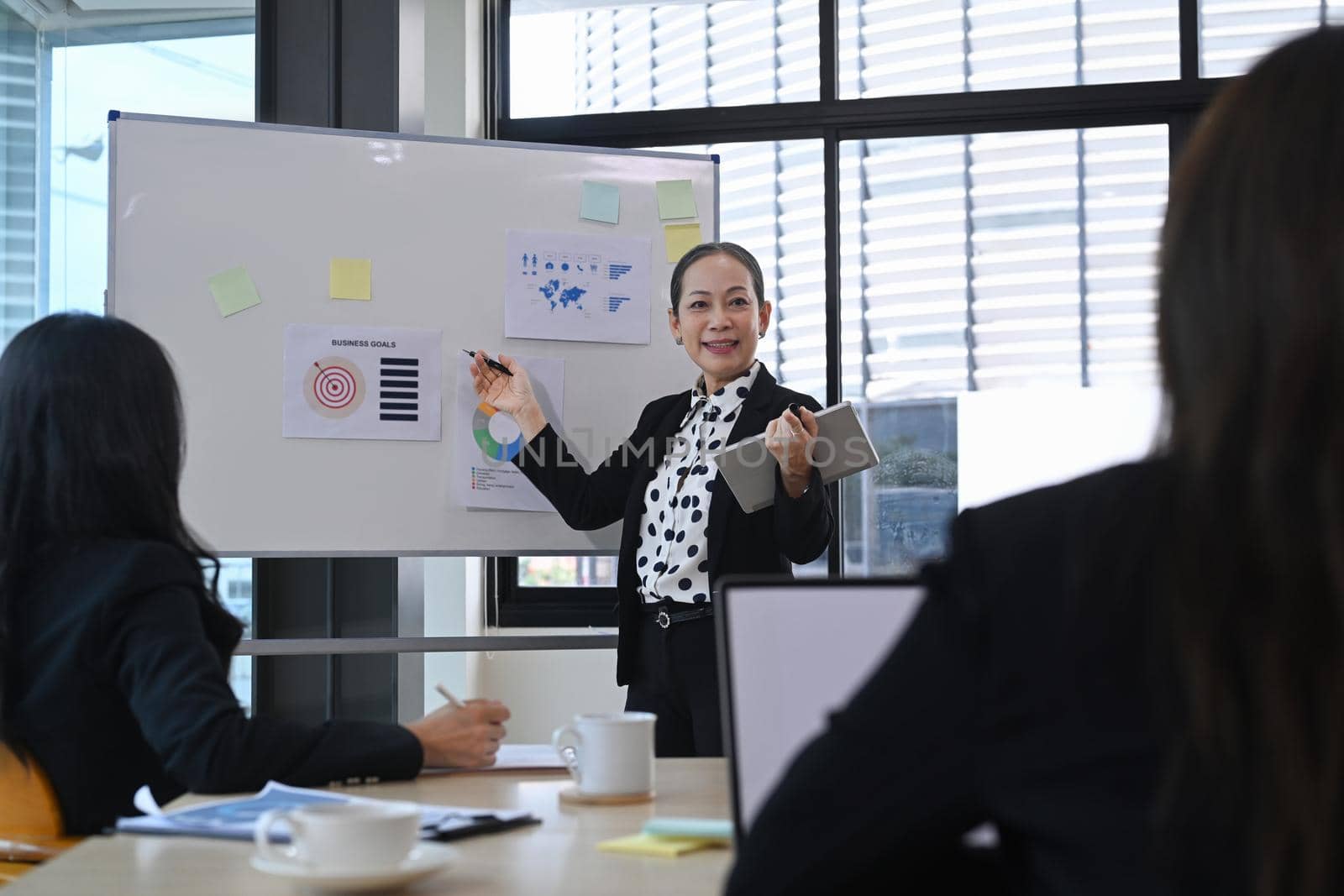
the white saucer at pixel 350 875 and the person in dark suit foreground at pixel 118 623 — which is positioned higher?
the person in dark suit foreground at pixel 118 623

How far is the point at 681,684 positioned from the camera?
2.29 metres

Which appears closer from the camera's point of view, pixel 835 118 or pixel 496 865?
pixel 496 865

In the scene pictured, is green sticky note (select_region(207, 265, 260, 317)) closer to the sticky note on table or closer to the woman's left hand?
the woman's left hand

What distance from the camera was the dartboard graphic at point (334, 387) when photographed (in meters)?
2.66

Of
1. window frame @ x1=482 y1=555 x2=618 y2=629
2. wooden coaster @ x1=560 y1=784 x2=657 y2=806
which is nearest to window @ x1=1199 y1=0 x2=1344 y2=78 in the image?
window frame @ x1=482 y1=555 x2=618 y2=629

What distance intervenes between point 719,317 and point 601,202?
0.47 m

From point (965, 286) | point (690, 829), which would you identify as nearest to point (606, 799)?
point (690, 829)

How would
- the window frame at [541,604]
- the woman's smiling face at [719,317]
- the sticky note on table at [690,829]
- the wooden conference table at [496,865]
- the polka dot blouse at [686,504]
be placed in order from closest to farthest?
1. the wooden conference table at [496,865]
2. the sticky note on table at [690,829]
3. the polka dot blouse at [686,504]
4. the woman's smiling face at [719,317]
5. the window frame at [541,604]

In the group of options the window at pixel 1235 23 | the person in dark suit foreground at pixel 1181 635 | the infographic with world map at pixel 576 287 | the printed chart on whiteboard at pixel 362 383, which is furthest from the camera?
the window at pixel 1235 23

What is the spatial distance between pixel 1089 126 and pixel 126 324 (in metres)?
2.87

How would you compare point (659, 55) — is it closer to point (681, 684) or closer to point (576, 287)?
point (576, 287)

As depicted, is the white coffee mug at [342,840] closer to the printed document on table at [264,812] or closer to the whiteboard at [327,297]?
the printed document on table at [264,812]

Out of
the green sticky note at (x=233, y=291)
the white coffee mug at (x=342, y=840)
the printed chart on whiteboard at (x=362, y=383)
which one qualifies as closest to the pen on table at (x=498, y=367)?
the printed chart on whiteboard at (x=362, y=383)

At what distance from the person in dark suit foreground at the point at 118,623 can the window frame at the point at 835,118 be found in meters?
2.29
